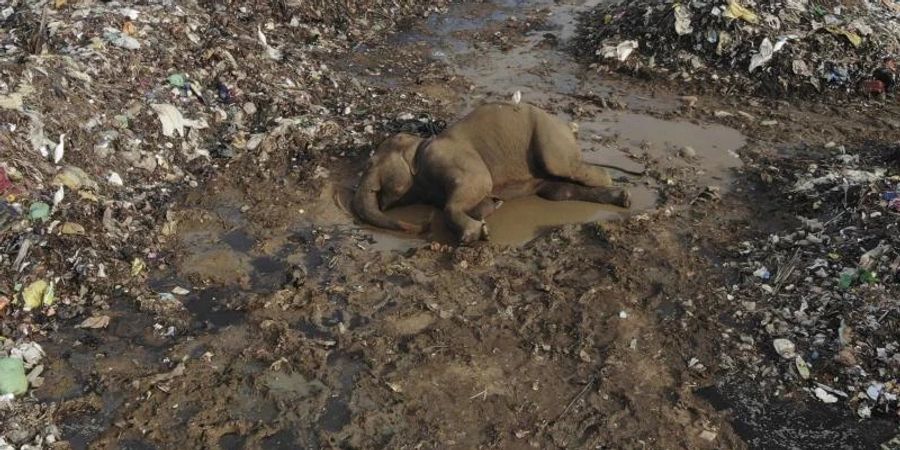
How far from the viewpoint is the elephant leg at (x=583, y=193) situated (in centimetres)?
566

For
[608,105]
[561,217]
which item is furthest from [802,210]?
[608,105]

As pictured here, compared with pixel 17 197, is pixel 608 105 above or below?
below

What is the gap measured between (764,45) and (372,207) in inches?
212

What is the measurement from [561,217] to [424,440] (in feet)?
8.34

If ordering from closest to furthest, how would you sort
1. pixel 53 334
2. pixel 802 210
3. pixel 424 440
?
pixel 424 440, pixel 53 334, pixel 802 210

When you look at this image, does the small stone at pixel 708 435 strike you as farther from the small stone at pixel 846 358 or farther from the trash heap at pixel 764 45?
the trash heap at pixel 764 45

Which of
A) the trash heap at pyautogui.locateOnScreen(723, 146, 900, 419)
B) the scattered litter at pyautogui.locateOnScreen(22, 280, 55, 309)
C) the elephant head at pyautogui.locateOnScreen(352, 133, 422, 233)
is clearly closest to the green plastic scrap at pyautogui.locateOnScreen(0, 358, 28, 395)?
the scattered litter at pyautogui.locateOnScreen(22, 280, 55, 309)

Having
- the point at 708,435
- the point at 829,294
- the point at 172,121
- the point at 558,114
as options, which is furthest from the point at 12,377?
the point at 558,114

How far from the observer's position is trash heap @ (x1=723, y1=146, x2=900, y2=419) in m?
3.91

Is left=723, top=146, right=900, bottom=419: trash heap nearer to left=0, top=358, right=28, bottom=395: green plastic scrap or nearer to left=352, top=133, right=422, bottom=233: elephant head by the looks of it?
left=352, top=133, right=422, bottom=233: elephant head

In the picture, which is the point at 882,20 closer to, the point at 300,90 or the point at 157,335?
the point at 300,90

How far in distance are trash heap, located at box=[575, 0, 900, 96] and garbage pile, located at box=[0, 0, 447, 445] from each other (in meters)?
3.30

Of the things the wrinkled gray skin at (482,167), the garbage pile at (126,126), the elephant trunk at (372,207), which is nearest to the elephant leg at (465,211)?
the wrinkled gray skin at (482,167)

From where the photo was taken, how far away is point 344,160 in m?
6.38
